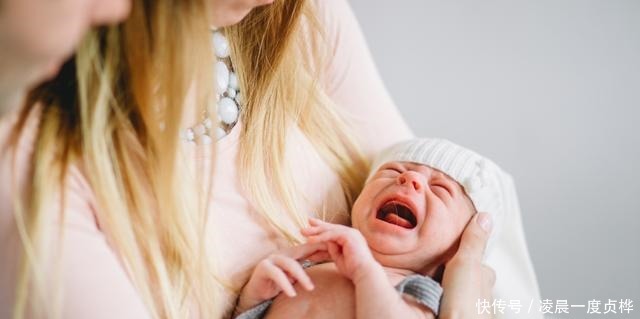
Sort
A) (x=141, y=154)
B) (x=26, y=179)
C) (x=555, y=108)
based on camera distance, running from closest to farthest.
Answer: (x=26, y=179) < (x=141, y=154) < (x=555, y=108)

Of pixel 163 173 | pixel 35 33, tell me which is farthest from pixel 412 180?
pixel 35 33

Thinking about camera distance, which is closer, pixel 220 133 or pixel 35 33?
pixel 35 33

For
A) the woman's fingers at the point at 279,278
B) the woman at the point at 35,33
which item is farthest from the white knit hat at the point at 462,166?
the woman at the point at 35,33

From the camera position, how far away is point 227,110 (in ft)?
2.94

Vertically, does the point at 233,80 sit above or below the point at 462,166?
above

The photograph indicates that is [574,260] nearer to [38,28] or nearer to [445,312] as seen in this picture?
[445,312]

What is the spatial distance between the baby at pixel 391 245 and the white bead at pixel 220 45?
28 cm

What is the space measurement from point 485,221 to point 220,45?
1.64ft

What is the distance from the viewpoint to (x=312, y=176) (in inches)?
38.8

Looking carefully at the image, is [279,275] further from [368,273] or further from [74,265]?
[74,265]

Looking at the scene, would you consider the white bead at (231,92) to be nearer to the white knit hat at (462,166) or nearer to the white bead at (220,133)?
the white bead at (220,133)

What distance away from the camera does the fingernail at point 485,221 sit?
983 mm

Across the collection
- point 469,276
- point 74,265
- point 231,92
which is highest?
point 231,92

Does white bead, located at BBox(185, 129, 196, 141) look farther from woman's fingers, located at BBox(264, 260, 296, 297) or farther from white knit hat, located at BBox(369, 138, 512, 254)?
white knit hat, located at BBox(369, 138, 512, 254)
